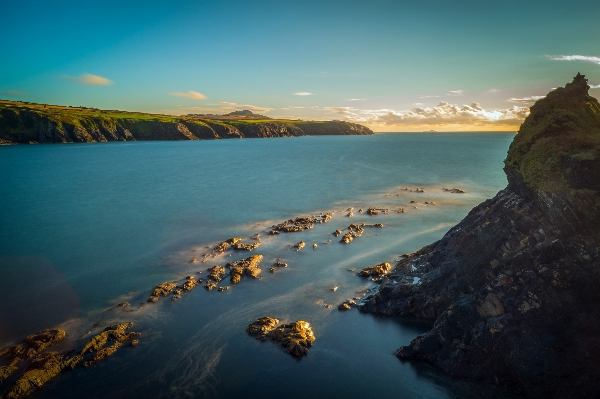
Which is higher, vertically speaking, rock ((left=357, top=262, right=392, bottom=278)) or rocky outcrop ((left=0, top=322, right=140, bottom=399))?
rock ((left=357, top=262, right=392, bottom=278))

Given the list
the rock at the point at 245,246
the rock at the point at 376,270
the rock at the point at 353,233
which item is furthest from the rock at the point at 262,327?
the rock at the point at 353,233

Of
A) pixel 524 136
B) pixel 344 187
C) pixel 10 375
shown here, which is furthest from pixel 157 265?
pixel 344 187

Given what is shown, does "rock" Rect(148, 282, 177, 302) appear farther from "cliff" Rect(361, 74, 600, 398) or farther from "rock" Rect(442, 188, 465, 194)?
"rock" Rect(442, 188, 465, 194)

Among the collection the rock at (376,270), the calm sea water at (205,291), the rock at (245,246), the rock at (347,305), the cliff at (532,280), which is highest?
the cliff at (532,280)

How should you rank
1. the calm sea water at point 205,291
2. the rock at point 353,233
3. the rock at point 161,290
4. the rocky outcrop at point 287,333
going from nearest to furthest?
1. the calm sea water at point 205,291
2. the rocky outcrop at point 287,333
3. the rock at point 161,290
4. the rock at point 353,233

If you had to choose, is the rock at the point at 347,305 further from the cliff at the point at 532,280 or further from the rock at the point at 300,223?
the rock at the point at 300,223

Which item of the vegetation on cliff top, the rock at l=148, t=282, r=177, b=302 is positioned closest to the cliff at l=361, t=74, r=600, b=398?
the vegetation on cliff top

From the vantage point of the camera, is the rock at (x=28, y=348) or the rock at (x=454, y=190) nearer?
the rock at (x=28, y=348)
